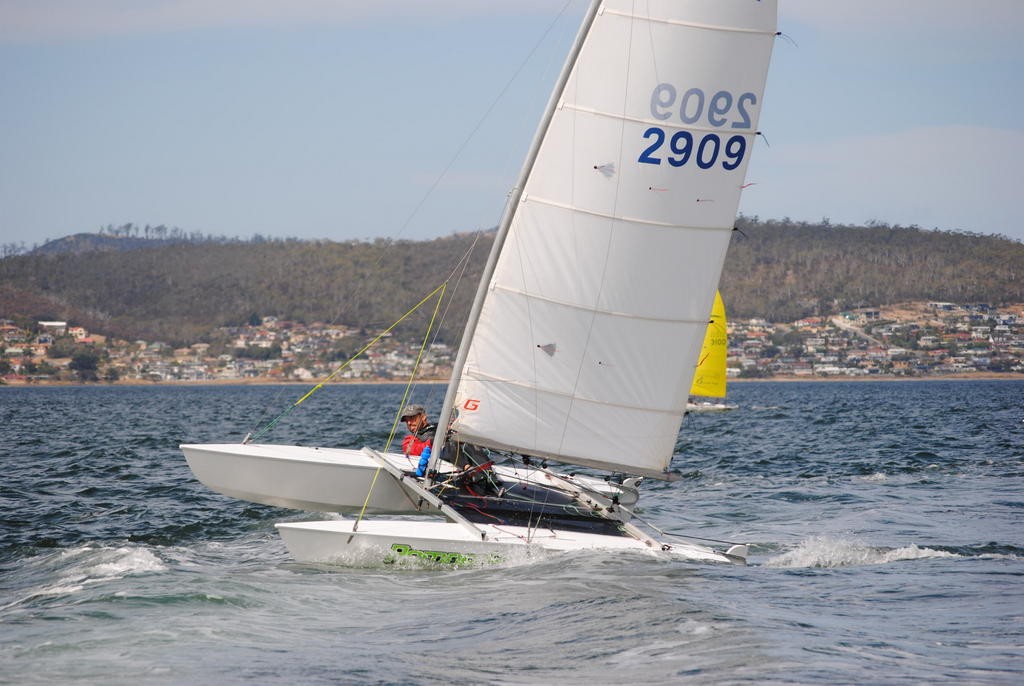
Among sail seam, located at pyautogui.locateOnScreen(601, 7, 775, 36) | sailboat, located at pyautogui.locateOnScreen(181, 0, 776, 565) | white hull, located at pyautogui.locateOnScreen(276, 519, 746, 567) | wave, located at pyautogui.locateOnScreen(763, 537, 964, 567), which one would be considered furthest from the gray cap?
sail seam, located at pyautogui.locateOnScreen(601, 7, 775, 36)

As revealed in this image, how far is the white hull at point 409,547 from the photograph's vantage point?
34.1 ft

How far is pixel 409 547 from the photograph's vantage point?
10.4 meters

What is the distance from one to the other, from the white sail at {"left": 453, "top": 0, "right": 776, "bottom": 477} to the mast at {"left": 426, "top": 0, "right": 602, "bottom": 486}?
2.0 inches

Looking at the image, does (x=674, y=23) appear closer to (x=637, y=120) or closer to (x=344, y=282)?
(x=637, y=120)

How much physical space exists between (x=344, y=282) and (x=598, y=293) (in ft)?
438

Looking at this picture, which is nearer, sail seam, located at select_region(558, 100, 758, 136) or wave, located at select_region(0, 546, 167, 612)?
wave, located at select_region(0, 546, 167, 612)

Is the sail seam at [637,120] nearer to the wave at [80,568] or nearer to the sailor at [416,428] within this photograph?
the sailor at [416,428]

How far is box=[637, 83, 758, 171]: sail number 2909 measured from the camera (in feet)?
33.7

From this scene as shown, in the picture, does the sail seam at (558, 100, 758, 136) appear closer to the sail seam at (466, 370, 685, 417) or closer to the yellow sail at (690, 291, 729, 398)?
the sail seam at (466, 370, 685, 417)

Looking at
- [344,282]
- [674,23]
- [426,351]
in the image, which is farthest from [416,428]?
[344,282]

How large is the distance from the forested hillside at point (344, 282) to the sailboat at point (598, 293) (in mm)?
107548

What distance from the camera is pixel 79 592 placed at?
920 centimetres

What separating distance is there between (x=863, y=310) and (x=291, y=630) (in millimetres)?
128479

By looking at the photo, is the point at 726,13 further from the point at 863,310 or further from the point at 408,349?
the point at 863,310
